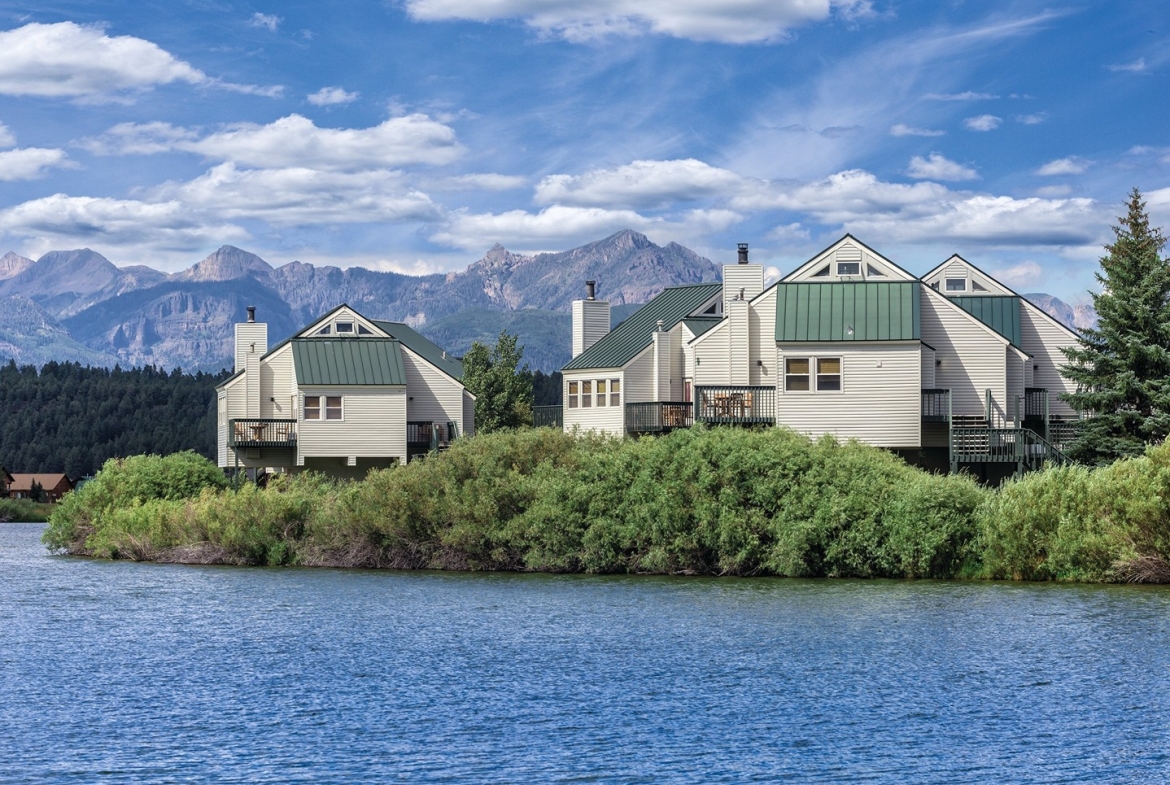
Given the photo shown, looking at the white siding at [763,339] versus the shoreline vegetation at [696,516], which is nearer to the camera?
the shoreline vegetation at [696,516]

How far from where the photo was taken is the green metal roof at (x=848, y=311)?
52.2 meters

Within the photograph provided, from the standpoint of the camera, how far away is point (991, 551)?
1638 inches

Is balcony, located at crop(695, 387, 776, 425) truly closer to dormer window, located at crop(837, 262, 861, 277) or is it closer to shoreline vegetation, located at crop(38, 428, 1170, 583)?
shoreline vegetation, located at crop(38, 428, 1170, 583)

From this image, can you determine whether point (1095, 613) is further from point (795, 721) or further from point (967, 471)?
point (967, 471)

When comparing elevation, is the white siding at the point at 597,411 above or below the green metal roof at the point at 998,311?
below

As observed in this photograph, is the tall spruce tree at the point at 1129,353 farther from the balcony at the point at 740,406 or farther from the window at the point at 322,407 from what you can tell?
the window at the point at 322,407

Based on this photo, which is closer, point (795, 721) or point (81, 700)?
point (795, 721)

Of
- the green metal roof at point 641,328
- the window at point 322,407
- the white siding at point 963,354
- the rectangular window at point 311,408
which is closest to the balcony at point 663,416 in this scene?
the green metal roof at point 641,328

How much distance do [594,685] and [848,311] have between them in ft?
99.6

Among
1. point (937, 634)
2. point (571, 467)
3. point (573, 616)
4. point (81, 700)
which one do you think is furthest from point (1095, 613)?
point (81, 700)

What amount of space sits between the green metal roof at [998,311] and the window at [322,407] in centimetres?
2673

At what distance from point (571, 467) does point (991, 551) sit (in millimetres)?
13591

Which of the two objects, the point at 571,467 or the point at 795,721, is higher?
the point at 571,467

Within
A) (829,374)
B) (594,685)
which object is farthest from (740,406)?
(594,685)
